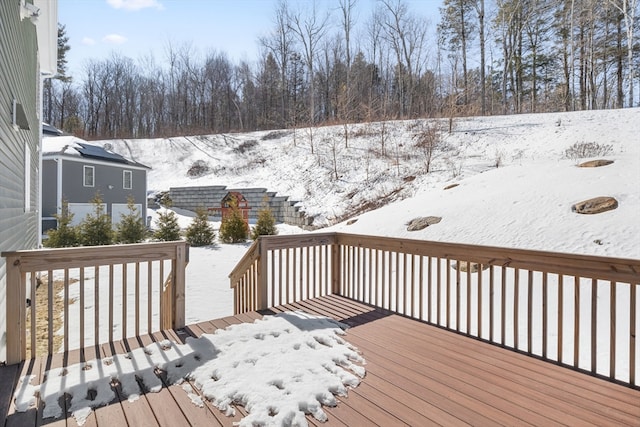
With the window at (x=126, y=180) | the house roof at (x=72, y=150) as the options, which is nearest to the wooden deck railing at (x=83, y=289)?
the house roof at (x=72, y=150)

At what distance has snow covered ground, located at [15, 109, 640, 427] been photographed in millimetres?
5863

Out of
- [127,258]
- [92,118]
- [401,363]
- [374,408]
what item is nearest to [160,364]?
[127,258]

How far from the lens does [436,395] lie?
221 centimetres

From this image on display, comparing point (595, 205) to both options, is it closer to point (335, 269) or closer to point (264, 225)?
point (335, 269)

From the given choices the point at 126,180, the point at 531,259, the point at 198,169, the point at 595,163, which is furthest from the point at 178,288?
the point at 198,169

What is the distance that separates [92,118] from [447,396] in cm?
3816

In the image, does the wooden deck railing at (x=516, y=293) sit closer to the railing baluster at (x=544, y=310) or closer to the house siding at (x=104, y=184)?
the railing baluster at (x=544, y=310)

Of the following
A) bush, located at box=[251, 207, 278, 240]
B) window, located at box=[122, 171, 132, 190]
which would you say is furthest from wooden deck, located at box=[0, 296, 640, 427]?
window, located at box=[122, 171, 132, 190]

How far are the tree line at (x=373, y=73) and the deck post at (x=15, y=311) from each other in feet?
56.6

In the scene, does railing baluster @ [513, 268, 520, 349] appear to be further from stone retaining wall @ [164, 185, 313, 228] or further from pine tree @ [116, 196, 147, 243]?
pine tree @ [116, 196, 147, 243]

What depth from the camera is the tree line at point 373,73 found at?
2083 centimetres

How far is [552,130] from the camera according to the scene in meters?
15.0

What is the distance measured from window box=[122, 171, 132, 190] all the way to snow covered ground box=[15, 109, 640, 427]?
324 centimetres

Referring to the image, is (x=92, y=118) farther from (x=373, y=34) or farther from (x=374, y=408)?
(x=374, y=408)
